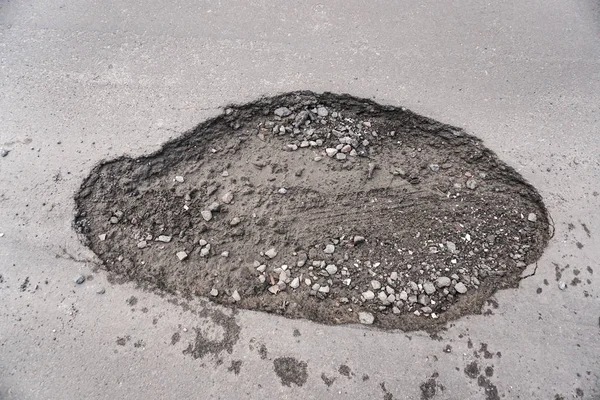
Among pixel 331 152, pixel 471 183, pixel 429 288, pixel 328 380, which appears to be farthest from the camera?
pixel 331 152

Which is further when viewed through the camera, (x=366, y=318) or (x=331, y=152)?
(x=331, y=152)

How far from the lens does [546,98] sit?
10.2ft

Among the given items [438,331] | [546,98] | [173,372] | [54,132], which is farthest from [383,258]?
[54,132]

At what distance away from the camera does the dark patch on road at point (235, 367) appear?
2061mm

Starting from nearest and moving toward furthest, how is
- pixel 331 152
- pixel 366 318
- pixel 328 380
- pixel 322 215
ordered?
pixel 328 380 → pixel 366 318 → pixel 322 215 → pixel 331 152

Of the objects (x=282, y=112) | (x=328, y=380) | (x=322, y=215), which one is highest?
(x=282, y=112)

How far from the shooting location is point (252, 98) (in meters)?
3.00

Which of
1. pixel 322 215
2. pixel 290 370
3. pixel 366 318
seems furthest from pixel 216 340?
pixel 322 215

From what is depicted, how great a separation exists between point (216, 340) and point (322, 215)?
40.3 inches

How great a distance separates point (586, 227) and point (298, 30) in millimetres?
2685

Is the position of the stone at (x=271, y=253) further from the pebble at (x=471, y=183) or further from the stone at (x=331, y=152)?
the pebble at (x=471, y=183)

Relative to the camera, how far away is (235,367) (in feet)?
6.79

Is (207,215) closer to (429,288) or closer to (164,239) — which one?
(164,239)

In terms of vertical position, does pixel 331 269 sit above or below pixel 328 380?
above
